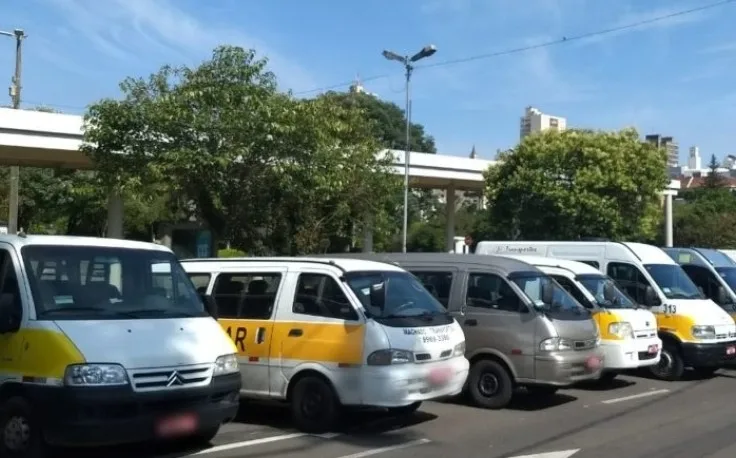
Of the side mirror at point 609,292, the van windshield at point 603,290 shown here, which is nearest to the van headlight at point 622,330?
the van windshield at point 603,290

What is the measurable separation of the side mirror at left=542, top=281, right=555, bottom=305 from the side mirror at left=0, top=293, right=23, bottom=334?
22.6ft

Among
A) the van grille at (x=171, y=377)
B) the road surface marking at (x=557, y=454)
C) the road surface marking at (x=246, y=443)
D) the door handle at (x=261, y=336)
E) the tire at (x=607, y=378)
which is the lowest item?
the road surface marking at (x=246, y=443)

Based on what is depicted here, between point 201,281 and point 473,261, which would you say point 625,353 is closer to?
point 473,261

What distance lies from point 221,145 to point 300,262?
676 cm

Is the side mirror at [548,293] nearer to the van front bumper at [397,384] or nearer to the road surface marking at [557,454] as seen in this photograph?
the van front bumper at [397,384]

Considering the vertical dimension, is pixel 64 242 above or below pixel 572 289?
above

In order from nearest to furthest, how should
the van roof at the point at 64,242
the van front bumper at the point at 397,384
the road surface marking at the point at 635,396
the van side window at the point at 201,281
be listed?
the van roof at the point at 64,242, the van front bumper at the point at 397,384, the van side window at the point at 201,281, the road surface marking at the point at 635,396

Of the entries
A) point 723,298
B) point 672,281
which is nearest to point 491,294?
point 672,281

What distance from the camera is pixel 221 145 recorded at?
16.9 metres

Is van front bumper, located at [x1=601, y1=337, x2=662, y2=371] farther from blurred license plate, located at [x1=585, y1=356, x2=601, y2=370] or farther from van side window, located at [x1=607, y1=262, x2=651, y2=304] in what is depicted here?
van side window, located at [x1=607, y1=262, x2=651, y2=304]

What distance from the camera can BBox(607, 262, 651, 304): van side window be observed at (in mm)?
16000

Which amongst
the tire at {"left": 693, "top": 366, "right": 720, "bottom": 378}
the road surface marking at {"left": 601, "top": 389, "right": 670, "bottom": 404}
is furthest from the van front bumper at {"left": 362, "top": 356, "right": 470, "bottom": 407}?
the tire at {"left": 693, "top": 366, "right": 720, "bottom": 378}

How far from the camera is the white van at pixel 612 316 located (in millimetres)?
13719

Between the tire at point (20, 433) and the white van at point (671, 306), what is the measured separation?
37.0ft
